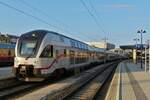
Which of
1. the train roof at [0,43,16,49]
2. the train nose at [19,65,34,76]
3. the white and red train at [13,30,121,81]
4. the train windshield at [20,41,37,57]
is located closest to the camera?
the train nose at [19,65,34,76]

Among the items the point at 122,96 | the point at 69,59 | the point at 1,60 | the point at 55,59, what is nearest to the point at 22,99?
the point at 122,96

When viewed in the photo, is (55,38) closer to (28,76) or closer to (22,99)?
(28,76)

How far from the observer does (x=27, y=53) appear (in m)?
24.2

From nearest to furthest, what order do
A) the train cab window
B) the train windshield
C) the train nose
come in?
the train nose, the train windshield, the train cab window

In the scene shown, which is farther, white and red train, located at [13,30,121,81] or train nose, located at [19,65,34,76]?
white and red train, located at [13,30,121,81]

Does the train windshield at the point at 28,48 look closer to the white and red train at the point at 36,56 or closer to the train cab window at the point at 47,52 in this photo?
the white and red train at the point at 36,56

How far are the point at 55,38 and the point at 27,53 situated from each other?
3428mm

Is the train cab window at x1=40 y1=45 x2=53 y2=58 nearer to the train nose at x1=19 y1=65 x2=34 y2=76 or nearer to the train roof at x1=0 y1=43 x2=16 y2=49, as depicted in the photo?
the train nose at x1=19 y1=65 x2=34 y2=76

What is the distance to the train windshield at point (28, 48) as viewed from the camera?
954 inches

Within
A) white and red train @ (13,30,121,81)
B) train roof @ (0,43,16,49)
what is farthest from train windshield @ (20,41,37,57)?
train roof @ (0,43,16,49)

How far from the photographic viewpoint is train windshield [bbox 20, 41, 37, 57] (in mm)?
24234

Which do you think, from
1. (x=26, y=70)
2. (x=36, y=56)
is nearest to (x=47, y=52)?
(x=36, y=56)

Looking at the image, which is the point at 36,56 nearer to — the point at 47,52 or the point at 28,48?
the point at 28,48

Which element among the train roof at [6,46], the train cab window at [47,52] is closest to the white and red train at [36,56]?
the train cab window at [47,52]
